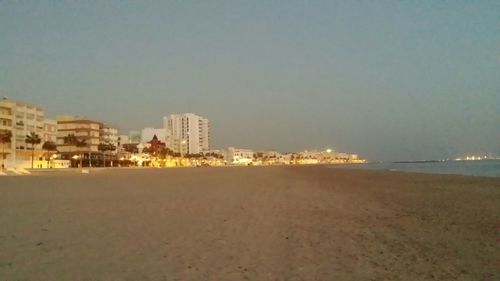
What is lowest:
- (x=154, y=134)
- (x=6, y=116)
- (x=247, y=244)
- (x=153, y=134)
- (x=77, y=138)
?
(x=247, y=244)

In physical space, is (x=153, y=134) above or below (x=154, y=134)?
above

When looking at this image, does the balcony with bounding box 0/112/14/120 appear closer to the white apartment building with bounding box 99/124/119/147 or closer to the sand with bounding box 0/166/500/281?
the white apartment building with bounding box 99/124/119/147

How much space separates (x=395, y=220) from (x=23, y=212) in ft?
33.2

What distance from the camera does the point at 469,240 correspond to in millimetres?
8383

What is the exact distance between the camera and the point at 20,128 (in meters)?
85.1

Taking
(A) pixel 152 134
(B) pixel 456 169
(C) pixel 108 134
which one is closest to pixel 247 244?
(B) pixel 456 169

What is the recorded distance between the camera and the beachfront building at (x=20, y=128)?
7881 centimetres

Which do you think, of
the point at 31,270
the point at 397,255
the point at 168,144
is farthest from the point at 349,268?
the point at 168,144

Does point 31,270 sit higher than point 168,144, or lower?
lower

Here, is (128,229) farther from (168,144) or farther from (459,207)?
(168,144)

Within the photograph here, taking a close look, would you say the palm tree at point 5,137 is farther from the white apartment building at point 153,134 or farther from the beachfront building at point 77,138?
the white apartment building at point 153,134

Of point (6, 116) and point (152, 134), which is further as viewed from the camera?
point (152, 134)

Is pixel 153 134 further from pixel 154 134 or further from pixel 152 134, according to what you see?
pixel 154 134

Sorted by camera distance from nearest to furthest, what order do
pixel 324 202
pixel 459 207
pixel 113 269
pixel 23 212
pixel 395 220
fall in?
pixel 113 269 → pixel 395 220 → pixel 23 212 → pixel 459 207 → pixel 324 202
